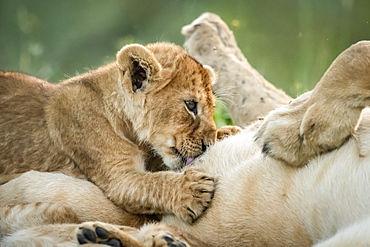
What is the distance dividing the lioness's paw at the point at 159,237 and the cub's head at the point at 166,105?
21.8 inches

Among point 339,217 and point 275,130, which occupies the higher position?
point 275,130

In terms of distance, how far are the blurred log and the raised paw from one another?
5.21 ft

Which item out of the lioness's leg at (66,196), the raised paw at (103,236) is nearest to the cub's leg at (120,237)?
the raised paw at (103,236)

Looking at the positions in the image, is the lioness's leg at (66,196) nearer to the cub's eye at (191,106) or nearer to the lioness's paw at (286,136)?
the cub's eye at (191,106)

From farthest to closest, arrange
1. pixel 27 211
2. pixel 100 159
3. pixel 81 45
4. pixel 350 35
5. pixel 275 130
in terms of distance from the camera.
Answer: pixel 81 45, pixel 350 35, pixel 100 159, pixel 27 211, pixel 275 130

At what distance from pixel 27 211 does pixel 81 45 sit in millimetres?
4139

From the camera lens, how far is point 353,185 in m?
1.89

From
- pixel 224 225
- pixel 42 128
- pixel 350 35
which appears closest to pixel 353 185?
pixel 224 225

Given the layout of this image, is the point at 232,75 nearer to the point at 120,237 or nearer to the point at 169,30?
the point at 120,237

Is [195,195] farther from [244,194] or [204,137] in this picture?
[204,137]

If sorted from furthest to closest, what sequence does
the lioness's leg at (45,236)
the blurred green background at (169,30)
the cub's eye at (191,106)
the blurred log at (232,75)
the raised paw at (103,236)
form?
the blurred green background at (169,30), the blurred log at (232,75), the cub's eye at (191,106), the lioness's leg at (45,236), the raised paw at (103,236)

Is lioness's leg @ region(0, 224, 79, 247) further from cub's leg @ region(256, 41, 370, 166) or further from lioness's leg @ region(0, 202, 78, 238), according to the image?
cub's leg @ region(256, 41, 370, 166)

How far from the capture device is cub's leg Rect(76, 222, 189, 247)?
6.02 ft

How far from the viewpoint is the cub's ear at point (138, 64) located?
99.3 inches
